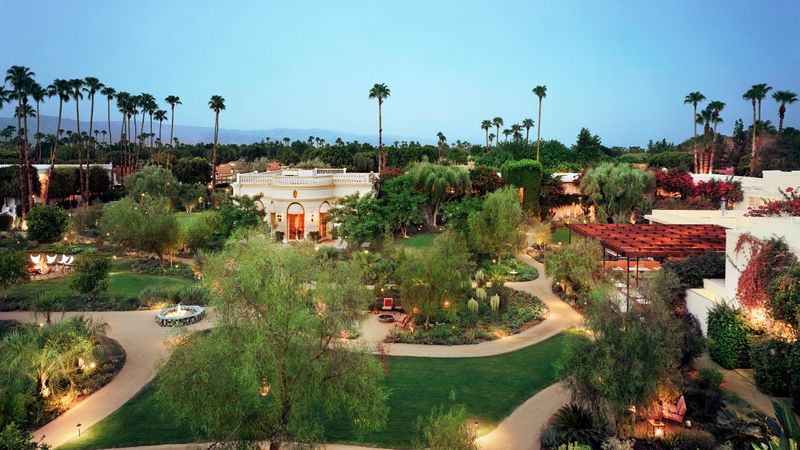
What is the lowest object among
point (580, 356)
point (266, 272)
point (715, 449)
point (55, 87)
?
point (715, 449)

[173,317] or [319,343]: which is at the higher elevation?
[319,343]

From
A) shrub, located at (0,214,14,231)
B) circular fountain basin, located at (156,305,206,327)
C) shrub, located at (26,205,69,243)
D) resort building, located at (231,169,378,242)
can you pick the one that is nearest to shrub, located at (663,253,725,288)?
circular fountain basin, located at (156,305,206,327)

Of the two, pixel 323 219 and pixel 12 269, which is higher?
pixel 323 219

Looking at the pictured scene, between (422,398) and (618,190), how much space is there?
30065 millimetres

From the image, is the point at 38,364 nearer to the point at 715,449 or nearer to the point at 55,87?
the point at 715,449

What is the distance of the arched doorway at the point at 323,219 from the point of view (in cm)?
3994

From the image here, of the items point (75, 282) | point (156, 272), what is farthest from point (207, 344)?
point (156, 272)

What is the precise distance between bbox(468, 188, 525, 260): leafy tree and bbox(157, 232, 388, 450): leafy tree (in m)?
19.7

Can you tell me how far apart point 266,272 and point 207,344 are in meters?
1.71

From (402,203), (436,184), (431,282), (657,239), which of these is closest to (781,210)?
(657,239)

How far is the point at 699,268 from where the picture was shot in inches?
761

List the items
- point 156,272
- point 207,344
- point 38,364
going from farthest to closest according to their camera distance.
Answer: point 156,272 < point 38,364 < point 207,344

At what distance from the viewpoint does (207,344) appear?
10008mm

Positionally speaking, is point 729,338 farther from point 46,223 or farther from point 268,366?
point 46,223
